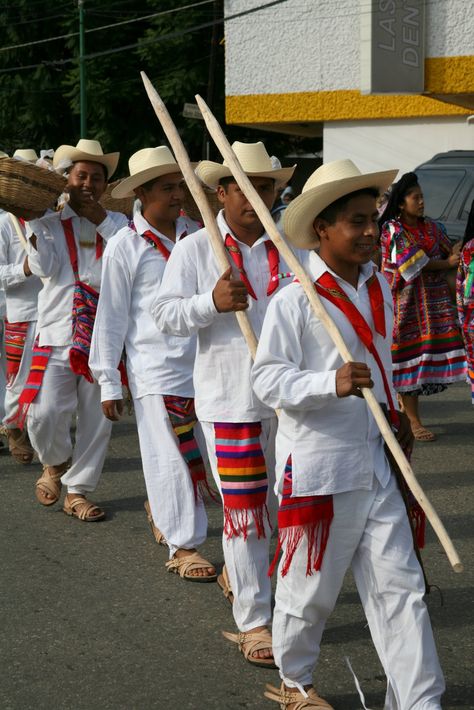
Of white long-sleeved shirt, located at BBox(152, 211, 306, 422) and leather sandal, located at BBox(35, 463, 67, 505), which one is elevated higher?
white long-sleeved shirt, located at BBox(152, 211, 306, 422)

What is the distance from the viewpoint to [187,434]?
19.8 feet

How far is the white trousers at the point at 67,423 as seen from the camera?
720cm

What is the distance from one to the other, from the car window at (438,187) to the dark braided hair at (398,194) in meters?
4.33

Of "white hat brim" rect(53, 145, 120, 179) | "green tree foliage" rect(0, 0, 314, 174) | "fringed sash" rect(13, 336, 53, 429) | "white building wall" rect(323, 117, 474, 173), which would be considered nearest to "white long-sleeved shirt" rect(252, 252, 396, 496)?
"white hat brim" rect(53, 145, 120, 179)

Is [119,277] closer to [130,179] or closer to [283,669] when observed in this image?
[130,179]

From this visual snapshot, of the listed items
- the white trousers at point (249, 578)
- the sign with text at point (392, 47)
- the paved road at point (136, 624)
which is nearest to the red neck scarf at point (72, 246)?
the paved road at point (136, 624)

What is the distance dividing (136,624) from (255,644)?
0.66 meters

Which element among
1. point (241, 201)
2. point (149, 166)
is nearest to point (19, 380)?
point (149, 166)

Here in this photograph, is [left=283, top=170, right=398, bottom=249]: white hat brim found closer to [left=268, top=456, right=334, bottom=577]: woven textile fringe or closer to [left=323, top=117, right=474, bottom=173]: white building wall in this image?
[left=268, top=456, right=334, bottom=577]: woven textile fringe

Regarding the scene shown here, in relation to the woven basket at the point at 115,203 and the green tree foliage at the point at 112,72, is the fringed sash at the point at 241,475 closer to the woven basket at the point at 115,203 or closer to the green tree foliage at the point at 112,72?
the woven basket at the point at 115,203

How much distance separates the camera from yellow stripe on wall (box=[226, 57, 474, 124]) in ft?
61.9

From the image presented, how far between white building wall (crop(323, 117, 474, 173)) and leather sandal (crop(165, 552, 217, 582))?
1538 cm

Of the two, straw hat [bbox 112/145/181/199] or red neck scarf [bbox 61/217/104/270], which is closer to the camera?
straw hat [bbox 112/145/181/199]

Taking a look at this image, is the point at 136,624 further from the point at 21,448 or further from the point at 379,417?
the point at 21,448
